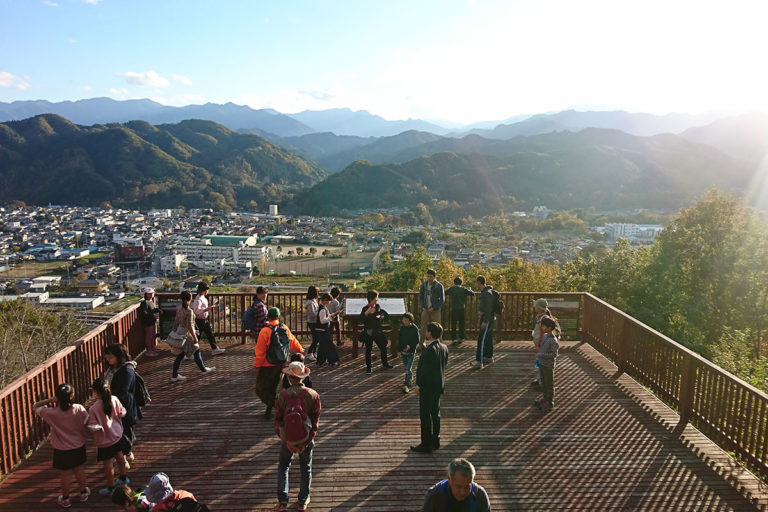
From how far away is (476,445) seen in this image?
5.43 meters

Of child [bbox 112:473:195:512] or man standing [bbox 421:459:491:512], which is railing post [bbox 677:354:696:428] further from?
child [bbox 112:473:195:512]

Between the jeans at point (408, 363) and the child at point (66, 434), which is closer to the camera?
the child at point (66, 434)

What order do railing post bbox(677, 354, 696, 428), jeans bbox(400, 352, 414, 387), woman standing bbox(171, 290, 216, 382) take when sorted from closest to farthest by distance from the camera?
railing post bbox(677, 354, 696, 428) → jeans bbox(400, 352, 414, 387) → woman standing bbox(171, 290, 216, 382)

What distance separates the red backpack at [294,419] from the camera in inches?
153

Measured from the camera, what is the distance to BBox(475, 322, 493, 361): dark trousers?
25.6ft

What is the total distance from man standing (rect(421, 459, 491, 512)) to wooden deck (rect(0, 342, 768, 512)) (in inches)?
70.4

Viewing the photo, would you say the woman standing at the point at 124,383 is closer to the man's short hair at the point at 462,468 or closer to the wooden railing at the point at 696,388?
the man's short hair at the point at 462,468

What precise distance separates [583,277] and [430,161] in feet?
422

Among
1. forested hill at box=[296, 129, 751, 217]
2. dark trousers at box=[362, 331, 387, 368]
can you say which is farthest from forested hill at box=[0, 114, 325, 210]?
dark trousers at box=[362, 331, 387, 368]

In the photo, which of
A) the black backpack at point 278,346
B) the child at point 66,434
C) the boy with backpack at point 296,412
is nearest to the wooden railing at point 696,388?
the boy with backpack at point 296,412

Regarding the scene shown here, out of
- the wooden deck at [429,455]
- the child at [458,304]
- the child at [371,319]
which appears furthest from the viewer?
the child at [458,304]

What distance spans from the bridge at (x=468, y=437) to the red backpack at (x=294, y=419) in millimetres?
885

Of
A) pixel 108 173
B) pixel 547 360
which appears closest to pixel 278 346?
pixel 547 360

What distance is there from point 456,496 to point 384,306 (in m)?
5.72
